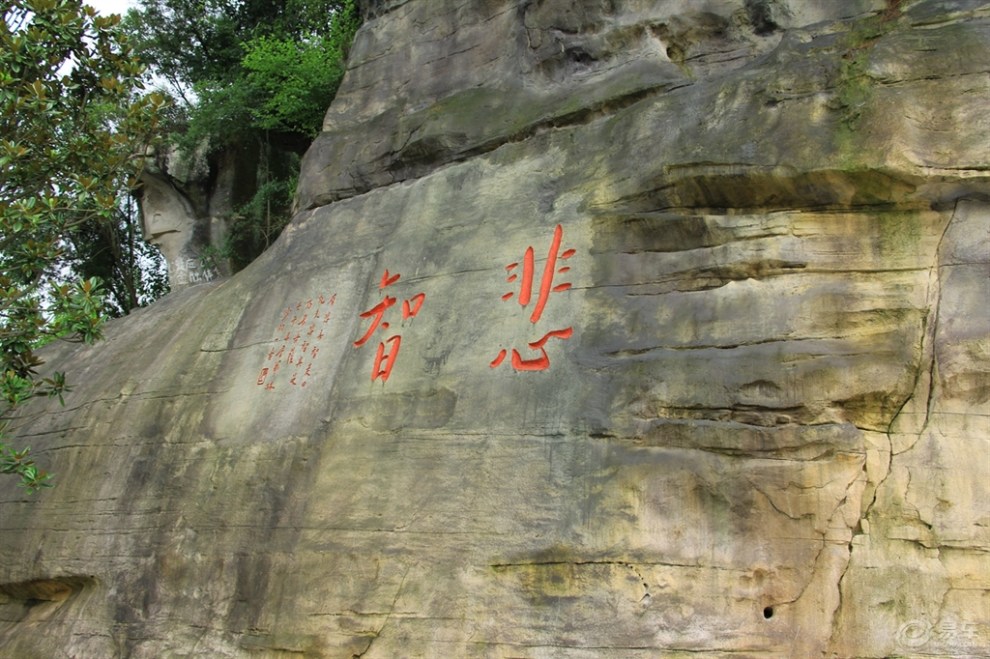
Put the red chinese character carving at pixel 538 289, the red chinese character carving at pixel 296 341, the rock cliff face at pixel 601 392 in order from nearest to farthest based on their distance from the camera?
the rock cliff face at pixel 601 392 → the red chinese character carving at pixel 538 289 → the red chinese character carving at pixel 296 341

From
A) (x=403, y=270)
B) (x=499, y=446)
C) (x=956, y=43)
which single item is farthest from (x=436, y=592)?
(x=956, y=43)

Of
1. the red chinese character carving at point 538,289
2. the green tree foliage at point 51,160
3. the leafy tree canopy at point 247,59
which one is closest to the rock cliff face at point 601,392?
the red chinese character carving at point 538,289

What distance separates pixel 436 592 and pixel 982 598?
7.80 ft

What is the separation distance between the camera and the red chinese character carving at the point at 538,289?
500 cm

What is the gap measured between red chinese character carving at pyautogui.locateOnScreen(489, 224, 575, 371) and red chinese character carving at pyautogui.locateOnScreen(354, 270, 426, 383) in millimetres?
631

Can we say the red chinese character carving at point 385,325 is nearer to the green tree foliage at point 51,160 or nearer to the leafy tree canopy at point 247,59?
the green tree foliage at point 51,160

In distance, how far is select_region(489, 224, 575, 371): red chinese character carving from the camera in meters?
5.00

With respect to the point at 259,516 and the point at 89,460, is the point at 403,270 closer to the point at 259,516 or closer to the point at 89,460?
the point at 259,516

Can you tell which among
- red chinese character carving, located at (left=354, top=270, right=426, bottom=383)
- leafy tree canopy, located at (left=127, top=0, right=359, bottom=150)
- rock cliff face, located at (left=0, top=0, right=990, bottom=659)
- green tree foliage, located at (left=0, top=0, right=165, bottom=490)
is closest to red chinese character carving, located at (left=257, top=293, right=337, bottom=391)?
rock cliff face, located at (left=0, top=0, right=990, bottom=659)

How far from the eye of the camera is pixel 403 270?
19.2 feet

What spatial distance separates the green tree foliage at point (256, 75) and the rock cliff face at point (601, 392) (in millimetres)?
2706

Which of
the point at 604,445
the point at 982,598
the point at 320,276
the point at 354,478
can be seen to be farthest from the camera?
the point at 320,276

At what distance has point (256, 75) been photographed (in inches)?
357

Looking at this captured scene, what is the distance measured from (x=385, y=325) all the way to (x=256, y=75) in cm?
440
